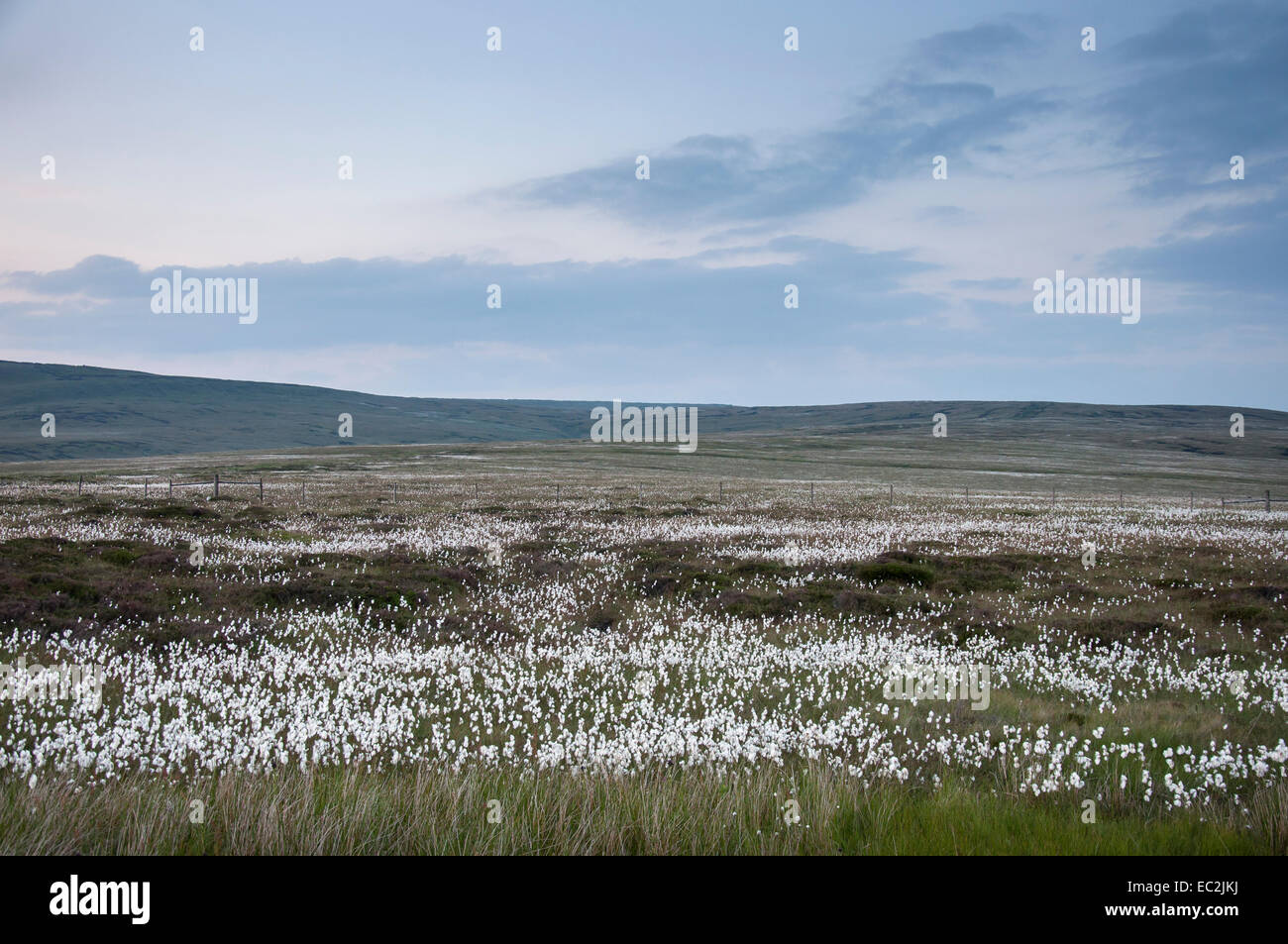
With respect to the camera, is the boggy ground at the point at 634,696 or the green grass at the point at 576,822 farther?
the boggy ground at the point at 634,696

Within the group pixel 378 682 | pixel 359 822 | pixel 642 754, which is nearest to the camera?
pixel 359 822

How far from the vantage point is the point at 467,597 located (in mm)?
17484

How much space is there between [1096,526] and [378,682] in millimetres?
31594

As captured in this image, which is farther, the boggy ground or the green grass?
the boggy ground

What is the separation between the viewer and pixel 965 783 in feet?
23.9

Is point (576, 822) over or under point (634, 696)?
over

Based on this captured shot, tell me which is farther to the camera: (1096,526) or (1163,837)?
(1096,526)

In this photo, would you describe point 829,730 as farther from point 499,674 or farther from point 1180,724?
point 499,674

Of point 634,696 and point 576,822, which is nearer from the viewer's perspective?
point 576,822

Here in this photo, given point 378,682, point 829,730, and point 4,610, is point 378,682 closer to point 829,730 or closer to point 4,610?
point 829,730

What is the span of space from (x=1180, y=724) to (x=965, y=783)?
12.5ft
